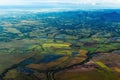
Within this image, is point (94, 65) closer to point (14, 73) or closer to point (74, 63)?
point (74, 63)

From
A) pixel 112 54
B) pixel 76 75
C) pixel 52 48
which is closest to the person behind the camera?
pixel 76 75

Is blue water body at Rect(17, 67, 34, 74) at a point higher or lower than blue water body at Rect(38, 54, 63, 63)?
higher

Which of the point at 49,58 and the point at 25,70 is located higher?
the point at 25,70

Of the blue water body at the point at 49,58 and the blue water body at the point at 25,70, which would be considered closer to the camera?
the blue water body at the point at 25,70

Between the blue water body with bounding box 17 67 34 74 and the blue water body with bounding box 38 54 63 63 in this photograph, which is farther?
the blue water body with bounding box 38 54 63 63

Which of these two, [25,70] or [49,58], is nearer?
[25,70]

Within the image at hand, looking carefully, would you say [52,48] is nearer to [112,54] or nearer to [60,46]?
[60,46]

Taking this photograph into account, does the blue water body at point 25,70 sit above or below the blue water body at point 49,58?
above

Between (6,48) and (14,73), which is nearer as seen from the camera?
(14,73)

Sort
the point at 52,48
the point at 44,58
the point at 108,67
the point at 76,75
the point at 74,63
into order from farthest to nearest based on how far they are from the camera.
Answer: the point at 52,48, the point at 44,58, the point at 74,63, the point at 108,67, the point at 76,75

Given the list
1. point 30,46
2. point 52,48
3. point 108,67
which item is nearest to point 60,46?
point 52,48
